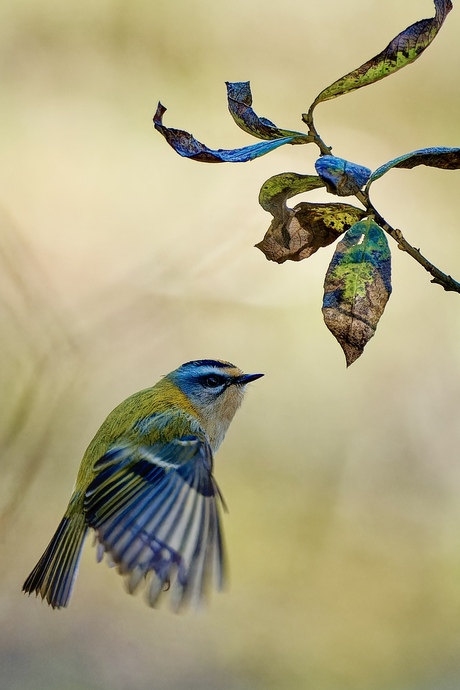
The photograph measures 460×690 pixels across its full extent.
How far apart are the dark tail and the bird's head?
26 centimetres

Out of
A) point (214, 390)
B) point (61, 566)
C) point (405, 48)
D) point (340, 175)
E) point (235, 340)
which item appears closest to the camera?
point (340, 175)

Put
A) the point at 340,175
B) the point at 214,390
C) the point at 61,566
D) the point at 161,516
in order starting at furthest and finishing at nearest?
the point at 214,390, the point at 61,566, the point at 161,516, the point at 340,175

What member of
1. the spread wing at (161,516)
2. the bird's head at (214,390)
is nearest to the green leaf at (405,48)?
the spread wing at (161,516)

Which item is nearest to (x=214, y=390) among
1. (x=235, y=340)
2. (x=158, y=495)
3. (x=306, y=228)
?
(x=158, y=495)

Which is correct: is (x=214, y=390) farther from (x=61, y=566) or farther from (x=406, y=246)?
(x=406, y=246)

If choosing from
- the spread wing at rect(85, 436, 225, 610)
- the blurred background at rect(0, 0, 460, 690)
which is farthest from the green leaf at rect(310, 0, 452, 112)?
the blurred background at rect(0, 0, 460, 690)

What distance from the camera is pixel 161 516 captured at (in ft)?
3.94

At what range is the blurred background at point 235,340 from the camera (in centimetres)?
258

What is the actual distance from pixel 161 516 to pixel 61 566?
0.87ft

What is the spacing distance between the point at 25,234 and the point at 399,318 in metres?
1.27

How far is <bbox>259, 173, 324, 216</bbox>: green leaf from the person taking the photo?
86 centimetres

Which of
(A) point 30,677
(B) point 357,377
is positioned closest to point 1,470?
(A) point 30,677

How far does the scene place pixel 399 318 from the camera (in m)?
2.91

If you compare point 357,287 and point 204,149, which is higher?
point 204,149
